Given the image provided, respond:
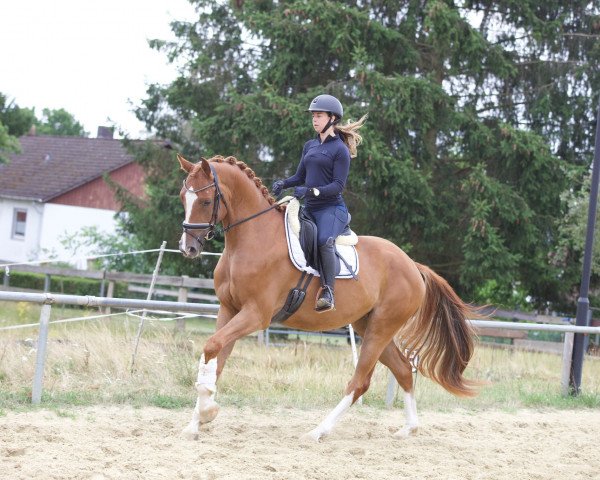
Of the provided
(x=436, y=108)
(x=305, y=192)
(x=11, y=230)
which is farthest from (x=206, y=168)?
(x=11, y=230)

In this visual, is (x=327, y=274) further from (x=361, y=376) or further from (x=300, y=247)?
(x=361, y=376)

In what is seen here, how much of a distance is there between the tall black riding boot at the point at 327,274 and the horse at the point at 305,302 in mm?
150

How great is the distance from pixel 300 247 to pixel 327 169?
2.47ft

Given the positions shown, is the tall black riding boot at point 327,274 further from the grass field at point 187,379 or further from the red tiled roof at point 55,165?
the red tiled roof at point 55,165

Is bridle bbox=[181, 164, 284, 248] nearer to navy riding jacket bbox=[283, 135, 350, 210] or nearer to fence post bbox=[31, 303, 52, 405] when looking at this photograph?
navy riding jacket bbox=[283, 135, 350, 210]

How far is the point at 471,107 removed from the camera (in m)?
19.3

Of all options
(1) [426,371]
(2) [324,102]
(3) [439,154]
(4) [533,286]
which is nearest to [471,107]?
(3) [439,154]

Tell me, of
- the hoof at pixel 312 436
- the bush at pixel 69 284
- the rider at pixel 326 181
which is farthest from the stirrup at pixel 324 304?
the bush at pixel 69 284

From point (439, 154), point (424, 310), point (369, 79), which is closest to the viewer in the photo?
point (424, 310)

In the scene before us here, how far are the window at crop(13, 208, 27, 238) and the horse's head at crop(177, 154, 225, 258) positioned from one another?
1512 inches

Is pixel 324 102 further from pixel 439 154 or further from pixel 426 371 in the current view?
pixel 439 154

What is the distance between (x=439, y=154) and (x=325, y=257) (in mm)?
12775

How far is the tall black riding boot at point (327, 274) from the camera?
739 centimetres

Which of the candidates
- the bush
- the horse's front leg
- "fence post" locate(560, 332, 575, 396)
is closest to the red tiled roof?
the bush
